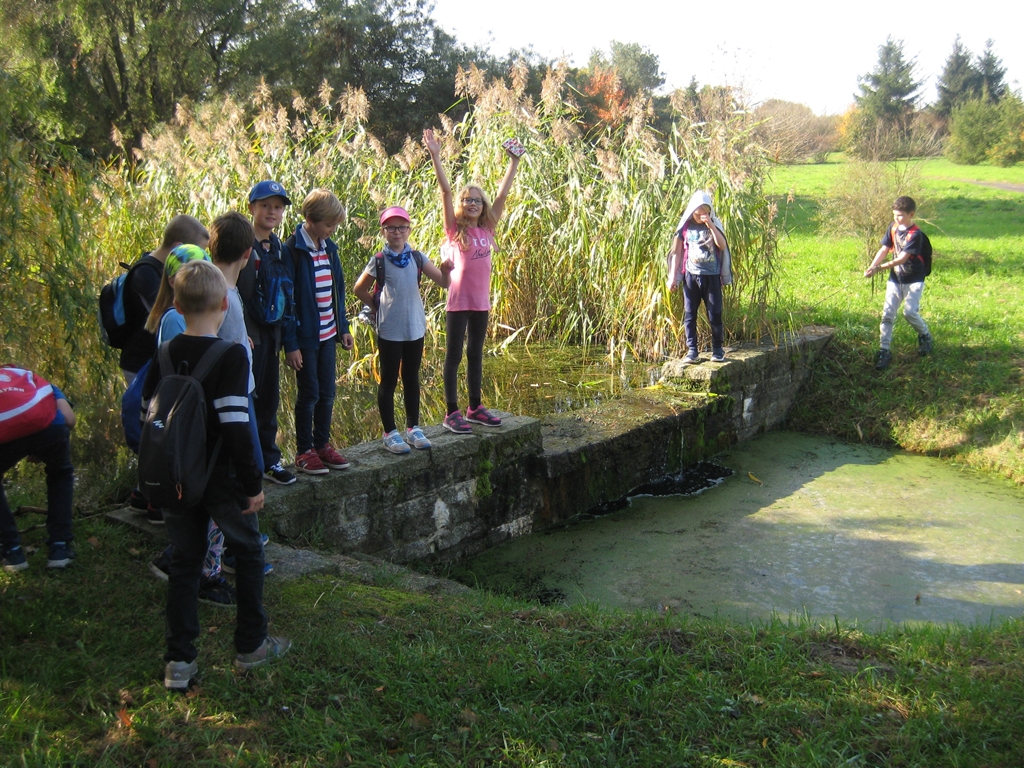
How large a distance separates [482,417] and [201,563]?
8.89 feet

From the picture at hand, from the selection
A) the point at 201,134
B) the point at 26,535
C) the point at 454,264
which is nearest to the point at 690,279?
the point at 454,264

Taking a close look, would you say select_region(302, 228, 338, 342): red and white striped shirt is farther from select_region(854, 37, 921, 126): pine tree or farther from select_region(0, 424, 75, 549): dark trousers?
select_region(854, 37, 921, 126): pine tree

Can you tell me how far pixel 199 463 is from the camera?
2674 millimetres

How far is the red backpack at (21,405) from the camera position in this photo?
326 centimetres

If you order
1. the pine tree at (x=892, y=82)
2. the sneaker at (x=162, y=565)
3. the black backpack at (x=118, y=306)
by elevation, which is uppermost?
the pine tree at (x=892, y=82)

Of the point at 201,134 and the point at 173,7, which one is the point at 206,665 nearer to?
the point at 201,134

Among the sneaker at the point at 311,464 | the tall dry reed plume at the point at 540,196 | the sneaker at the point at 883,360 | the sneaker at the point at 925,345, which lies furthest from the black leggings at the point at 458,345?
the sneaker at the point at 925,345

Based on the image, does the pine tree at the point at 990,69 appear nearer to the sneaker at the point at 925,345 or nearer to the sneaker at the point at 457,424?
the sneaker at the point at 925,345

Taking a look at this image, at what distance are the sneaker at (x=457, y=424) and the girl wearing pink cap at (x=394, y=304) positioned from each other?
13.7 inches

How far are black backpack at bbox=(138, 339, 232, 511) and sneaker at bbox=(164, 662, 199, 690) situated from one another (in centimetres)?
55

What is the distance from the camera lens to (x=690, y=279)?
7449 millimetres

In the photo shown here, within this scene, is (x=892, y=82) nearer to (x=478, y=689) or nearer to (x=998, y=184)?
(x=998, y=184)

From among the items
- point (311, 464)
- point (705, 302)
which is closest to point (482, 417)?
point (311, 464)

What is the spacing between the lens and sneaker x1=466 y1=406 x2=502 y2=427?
541 centimetres
